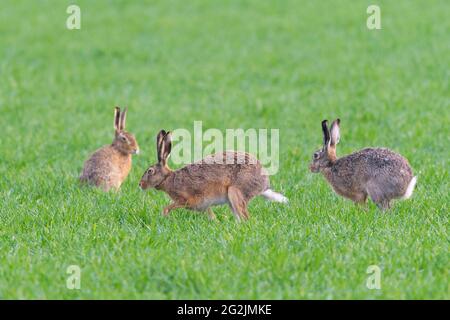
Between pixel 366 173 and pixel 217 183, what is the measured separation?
1.47 metres

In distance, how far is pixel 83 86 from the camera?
17359 mm

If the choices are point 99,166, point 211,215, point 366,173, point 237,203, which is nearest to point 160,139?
point 211,215

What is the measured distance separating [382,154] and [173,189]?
2.08 metres

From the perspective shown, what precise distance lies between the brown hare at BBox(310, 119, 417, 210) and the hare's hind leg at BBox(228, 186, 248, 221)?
1.17 m

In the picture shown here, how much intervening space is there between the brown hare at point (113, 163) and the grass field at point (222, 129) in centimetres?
28

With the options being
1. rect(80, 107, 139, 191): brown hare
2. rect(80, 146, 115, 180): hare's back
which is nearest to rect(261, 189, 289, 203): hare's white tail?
rect(80, 107, 139, 191): brown hare

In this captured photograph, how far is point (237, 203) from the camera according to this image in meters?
8.34

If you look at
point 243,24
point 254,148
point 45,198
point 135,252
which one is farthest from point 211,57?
point 135,252

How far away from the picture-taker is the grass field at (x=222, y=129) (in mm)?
6871

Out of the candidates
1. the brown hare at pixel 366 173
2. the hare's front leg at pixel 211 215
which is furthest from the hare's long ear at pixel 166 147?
the brown hare at pixel 366 173

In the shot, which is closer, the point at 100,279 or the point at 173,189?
the point at 100,279

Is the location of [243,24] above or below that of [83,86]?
above

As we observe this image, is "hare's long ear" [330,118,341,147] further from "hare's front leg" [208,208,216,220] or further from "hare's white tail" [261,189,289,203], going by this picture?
"hare's front leg" [208,208,216,220]
